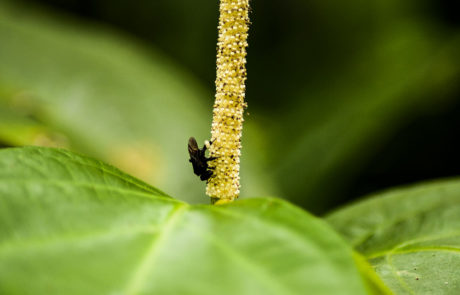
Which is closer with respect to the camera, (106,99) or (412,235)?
(412,235)

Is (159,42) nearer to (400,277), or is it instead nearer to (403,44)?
(403,44)

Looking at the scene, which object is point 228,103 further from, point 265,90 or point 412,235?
point 265,90

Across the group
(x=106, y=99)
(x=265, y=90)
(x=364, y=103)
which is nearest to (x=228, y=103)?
(x=106, y=99)

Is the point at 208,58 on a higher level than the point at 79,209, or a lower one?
higher

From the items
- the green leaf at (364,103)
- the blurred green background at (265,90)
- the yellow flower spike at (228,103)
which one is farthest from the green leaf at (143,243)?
the green leaf at (364,103)

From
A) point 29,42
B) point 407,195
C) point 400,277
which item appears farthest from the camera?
point 29,42

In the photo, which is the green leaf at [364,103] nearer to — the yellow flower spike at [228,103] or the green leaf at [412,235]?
the green leaf at [412,235]

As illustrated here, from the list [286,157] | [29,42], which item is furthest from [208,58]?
[29,42]
